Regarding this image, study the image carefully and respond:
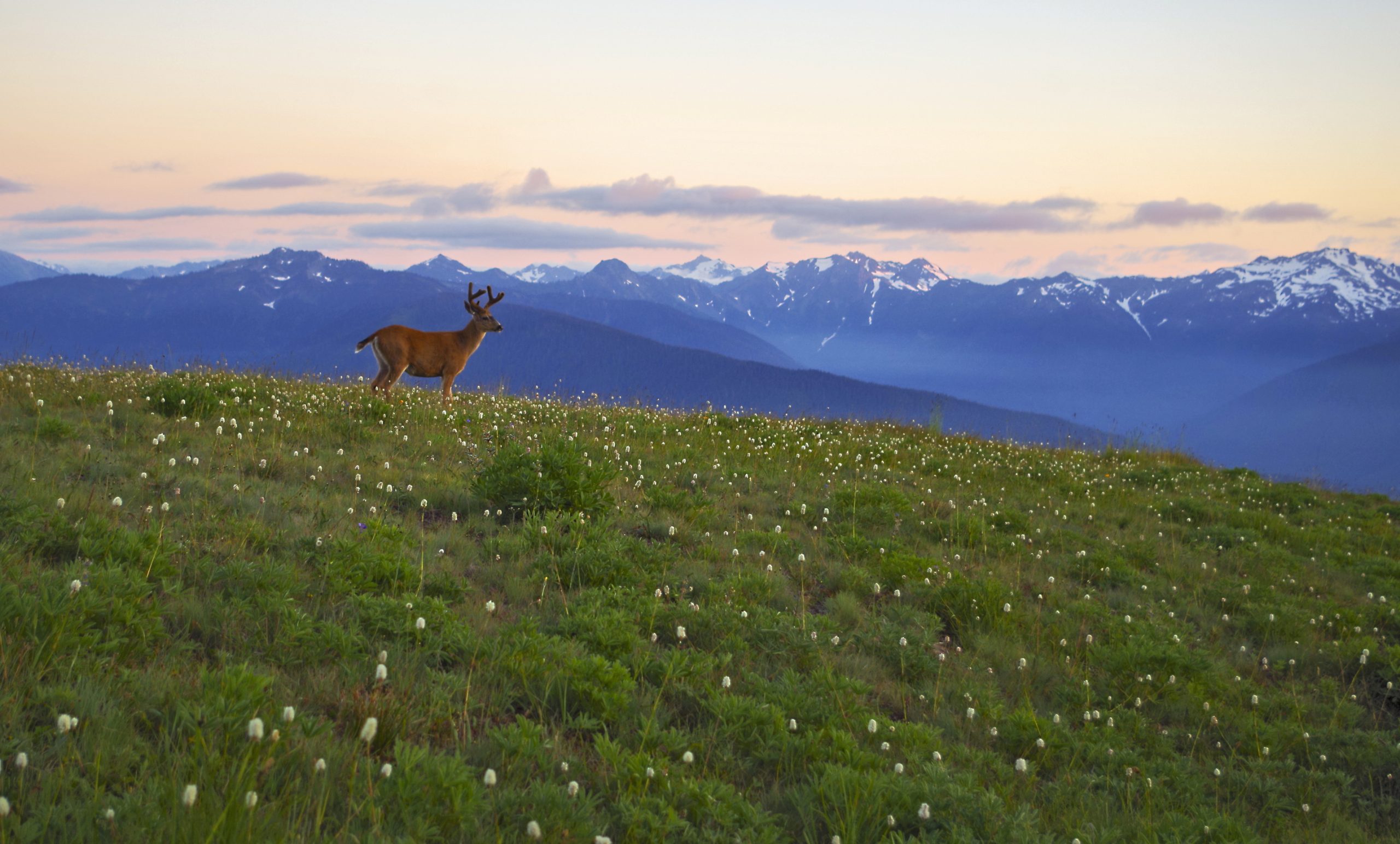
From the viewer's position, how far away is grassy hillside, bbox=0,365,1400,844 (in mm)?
3488

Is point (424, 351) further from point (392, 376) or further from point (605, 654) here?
point (605, 654)

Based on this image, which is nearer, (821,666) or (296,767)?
(296,767)

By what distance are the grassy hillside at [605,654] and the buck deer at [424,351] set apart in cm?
445

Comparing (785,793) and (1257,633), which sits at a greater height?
(785,793)

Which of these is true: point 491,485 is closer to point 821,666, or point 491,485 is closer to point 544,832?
point 821,666

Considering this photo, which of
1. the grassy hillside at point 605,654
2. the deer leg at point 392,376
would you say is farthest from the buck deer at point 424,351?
the grassy hillside at point 605,654

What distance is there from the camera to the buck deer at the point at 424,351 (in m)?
15.9

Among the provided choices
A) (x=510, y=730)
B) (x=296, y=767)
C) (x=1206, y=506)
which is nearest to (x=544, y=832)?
(x=510, y=730)

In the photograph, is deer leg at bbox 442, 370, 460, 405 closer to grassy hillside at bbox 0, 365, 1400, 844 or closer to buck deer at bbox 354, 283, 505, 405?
buck deer at bbox 354, 283, 505, 405

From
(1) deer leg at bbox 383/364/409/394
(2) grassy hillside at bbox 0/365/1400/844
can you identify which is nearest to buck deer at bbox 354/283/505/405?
(1) deer leg at bbox 383/364/409/394

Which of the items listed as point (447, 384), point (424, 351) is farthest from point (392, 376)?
point (447, 384)

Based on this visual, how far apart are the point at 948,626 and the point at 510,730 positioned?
495 centimetres

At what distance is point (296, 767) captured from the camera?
346 cm

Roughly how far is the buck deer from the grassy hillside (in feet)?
14.6
